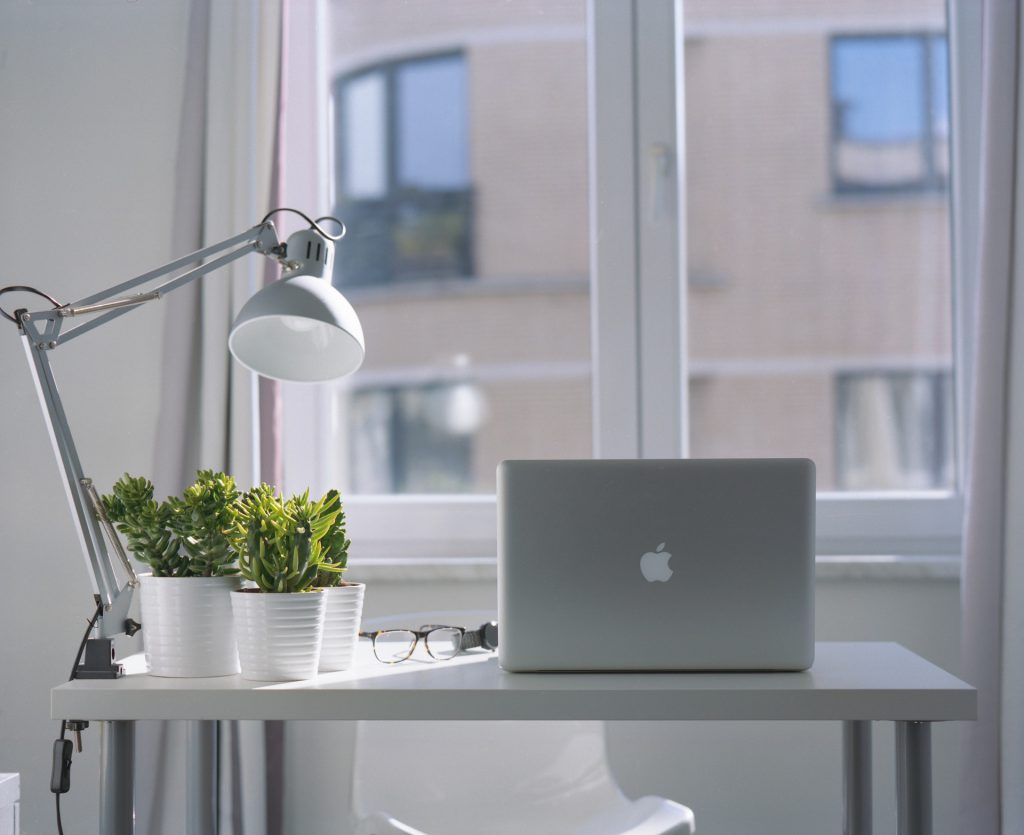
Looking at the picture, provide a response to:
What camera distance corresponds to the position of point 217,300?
2092mm

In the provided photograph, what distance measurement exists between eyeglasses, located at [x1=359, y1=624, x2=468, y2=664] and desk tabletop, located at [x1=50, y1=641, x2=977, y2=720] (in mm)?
189

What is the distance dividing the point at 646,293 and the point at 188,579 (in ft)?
4.43

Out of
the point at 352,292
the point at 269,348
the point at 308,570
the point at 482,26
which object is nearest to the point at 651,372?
the point at 352,292

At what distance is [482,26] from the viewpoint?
7.50ft

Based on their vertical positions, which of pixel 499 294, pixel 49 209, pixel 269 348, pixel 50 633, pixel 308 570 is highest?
pixel 49 209

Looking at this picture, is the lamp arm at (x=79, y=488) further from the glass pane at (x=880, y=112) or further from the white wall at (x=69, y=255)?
the glass pane at (x=880, y=112)

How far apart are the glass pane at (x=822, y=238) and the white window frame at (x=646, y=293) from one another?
1.8 inches

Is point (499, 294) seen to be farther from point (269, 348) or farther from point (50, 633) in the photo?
point (50, 633)

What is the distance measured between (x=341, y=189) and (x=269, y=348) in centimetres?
109

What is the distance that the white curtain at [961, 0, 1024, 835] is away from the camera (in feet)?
6.42

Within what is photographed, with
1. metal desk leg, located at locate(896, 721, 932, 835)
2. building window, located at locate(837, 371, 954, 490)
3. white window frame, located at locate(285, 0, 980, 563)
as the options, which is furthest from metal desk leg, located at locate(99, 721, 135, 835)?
building window, located at locate(837, 371, 954, 490)

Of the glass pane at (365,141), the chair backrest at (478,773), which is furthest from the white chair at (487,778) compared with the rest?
the glass pane at (365,141)

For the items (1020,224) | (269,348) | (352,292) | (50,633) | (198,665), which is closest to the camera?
(198,665)

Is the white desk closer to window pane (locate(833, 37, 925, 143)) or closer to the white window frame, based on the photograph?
the white window frame
